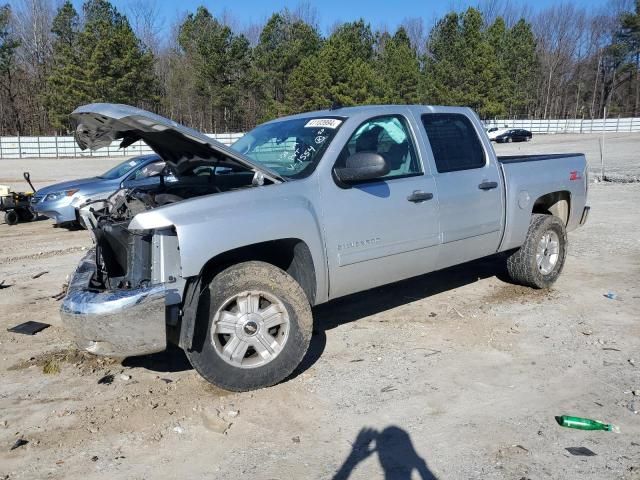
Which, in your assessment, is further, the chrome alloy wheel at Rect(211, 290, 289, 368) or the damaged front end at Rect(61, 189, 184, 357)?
the chrome alloy wheel at Rect(211, 290, 289, 368)

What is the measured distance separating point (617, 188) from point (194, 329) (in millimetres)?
14660

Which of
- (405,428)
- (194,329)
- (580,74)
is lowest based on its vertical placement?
(405,428)

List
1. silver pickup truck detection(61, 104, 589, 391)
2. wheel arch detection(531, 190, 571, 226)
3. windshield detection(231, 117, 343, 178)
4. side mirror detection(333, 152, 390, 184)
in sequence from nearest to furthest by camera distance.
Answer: silver pickup truck detection(61, 104, 589, 391) → side mirror detection(333, 152, 390, 184) → windshield detection(231, 117, 343, 178) → wheel arch detection(531, 190, 571, 226)

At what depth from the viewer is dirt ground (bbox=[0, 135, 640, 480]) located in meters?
3.20

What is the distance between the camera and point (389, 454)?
10.8 ft

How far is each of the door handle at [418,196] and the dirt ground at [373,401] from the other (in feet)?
4.01

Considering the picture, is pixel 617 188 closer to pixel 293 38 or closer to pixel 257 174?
pixel 257 174

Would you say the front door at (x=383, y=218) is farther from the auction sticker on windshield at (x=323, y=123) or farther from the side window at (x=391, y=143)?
the auction sticker on windshield at (x=323, y=123)

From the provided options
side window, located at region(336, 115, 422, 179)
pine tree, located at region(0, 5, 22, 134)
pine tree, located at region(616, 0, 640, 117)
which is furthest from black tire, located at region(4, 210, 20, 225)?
pine tree, located at region(616, 0, 640, 117)

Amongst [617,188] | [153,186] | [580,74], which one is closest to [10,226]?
[153,186]

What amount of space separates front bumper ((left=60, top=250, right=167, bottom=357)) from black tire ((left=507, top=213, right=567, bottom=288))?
406 cm

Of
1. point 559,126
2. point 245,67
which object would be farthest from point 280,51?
point 559,126

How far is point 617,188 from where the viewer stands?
15328 mm

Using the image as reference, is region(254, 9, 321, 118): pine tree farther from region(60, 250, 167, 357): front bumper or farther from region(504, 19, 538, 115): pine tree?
region(60, 250, 167, 357): front bumper
